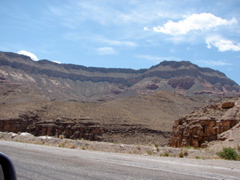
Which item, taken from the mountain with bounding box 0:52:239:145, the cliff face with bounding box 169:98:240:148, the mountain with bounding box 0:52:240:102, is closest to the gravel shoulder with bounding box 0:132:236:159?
the cliff face with bounding box 169:98:240:148

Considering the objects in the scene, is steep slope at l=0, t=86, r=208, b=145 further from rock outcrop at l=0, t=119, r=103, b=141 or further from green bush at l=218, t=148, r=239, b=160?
green bush at l=218, t=148, r=239, b=160

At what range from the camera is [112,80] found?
7653 inches

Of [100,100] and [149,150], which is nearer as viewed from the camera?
[149,150]

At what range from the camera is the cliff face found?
2219 centimetres

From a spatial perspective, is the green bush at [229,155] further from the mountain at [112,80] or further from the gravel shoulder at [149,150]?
the mountain at [112,80]

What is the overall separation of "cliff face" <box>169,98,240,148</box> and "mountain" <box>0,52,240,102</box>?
122 m

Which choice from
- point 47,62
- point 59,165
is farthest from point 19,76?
point 59,165

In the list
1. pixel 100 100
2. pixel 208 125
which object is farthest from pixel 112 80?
pixel 208 125

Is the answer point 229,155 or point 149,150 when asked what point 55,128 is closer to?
point 149,150

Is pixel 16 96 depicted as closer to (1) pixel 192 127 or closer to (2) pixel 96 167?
(1) pixel 192 127

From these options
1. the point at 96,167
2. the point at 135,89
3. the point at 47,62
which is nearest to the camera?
the point at 96,167

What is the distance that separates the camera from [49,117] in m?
59.7

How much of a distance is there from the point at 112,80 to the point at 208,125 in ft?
564

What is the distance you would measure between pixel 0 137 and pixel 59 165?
17.0 metres
